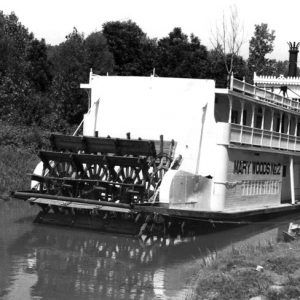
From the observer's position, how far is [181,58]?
4416 centimetres

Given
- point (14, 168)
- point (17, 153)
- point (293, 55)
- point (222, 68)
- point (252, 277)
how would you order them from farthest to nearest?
point (222, 68), point (293, 55), point (17, 153), point (14, 168), point (252, 277)

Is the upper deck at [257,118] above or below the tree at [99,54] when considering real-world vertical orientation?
below

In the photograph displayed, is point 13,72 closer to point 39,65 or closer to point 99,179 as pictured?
point 39,65

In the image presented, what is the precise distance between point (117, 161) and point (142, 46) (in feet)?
102

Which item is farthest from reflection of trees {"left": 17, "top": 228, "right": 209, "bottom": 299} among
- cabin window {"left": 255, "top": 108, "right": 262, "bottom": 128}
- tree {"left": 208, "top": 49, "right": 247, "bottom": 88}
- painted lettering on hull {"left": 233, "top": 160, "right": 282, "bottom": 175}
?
tree {"left": 208, "top": 49, "right": 247, "bottom": 88}

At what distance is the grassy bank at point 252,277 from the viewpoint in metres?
7.56

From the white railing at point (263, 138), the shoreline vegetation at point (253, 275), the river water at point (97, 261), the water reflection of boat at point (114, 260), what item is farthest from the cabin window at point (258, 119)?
the shoreline vegetation at point (253, 275)

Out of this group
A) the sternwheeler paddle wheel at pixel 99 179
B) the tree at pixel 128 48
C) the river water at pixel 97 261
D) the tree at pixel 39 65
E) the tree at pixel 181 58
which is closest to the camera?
the river water at pixel 97 261

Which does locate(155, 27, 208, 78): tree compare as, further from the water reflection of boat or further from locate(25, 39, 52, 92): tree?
the water reflection of boat

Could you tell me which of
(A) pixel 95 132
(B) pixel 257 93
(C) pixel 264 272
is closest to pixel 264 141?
(B) pixel 257 93

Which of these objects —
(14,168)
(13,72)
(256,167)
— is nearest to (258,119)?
(256,167)

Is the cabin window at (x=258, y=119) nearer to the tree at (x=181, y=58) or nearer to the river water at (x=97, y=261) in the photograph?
the river water at (x=97, y=261)

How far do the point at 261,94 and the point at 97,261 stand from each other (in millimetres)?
9322

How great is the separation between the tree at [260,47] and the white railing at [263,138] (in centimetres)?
3449
